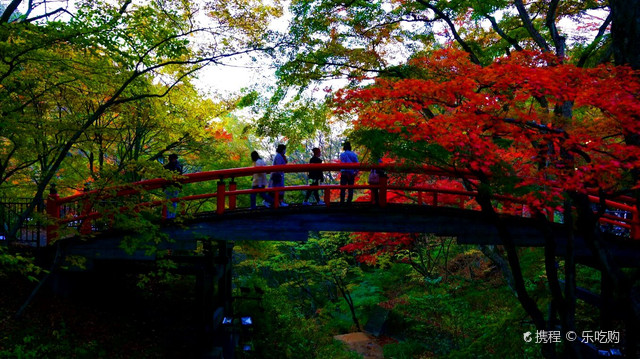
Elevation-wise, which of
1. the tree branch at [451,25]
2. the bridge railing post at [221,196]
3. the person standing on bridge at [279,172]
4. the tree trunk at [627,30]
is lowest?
the bridge railing post at [221,196]

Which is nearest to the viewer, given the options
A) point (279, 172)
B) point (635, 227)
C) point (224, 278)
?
point (635, 227)

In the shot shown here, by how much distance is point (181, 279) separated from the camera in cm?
1268

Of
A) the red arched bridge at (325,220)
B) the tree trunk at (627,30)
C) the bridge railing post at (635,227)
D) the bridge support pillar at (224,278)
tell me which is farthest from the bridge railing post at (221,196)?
the bridge railing post at (635,227)

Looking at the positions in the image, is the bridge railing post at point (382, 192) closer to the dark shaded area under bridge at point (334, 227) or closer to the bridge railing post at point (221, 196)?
the dark shaded area under bridge at point (334, 227)

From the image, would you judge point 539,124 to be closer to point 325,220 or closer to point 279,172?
point 325,220

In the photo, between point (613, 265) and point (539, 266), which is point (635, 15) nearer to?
point (613, 265)

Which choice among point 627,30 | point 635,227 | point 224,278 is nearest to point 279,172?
point 224,278

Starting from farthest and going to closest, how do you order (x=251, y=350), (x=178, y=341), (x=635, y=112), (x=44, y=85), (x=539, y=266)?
(x=539, y=266) < (x=251, y=350) < (x=178, y=341) < (x=44, y=85) < (x=635, y=112)

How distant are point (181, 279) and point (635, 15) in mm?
12897

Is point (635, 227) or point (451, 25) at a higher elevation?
point (451, 25)

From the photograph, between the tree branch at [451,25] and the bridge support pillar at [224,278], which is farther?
the bridge support pillar at [224,278]

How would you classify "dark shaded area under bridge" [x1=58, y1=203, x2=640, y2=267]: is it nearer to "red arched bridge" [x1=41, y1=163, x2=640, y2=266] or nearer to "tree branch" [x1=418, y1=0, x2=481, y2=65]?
"red arched bridge" [x1=41, y1=163, x2=640, y2=266]

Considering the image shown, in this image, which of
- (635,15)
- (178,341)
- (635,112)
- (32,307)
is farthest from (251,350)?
(635,15)

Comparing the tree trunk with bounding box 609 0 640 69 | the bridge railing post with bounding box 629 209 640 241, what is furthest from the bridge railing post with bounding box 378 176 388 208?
the bridge railing post with bounding box 629 209 640 241
